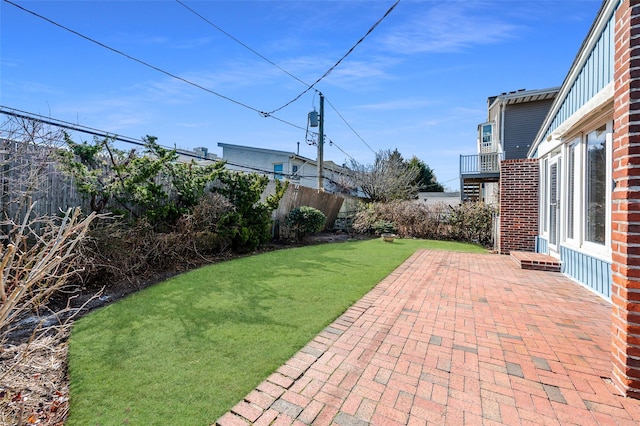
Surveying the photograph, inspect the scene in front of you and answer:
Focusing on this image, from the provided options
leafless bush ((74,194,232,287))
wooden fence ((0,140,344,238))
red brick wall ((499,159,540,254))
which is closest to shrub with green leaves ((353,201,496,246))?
red brick wall ((499,159,540,254))

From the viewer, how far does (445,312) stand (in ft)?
12.8

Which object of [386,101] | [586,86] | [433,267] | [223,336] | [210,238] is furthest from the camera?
[386,101]

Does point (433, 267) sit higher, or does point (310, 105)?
point (310, 105)

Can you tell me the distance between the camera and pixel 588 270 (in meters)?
4.82

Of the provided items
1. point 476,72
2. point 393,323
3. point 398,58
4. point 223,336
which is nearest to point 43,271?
point 223,336

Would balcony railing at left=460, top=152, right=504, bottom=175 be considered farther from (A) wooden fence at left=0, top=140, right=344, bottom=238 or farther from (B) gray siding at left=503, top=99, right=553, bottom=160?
(A) wooden fence at left=0, top=140, right=344, bottom=238

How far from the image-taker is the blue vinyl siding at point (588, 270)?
4245 millimetres

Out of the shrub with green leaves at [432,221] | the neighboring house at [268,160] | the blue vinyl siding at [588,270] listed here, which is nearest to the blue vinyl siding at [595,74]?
the blue vinyl siding at [588,270]

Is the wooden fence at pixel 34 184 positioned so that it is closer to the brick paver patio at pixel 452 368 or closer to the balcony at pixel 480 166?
the brick paver patio at pixel 452 368

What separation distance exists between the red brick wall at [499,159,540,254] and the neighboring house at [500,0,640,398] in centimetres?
2

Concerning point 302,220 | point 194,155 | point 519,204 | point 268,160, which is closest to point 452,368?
point 519,204

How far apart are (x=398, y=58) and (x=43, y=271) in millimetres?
9362

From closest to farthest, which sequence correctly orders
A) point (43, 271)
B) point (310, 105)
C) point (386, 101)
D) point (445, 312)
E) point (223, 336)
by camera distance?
point (43, 271) < point (223, 336) < point (445, 312) < point (386, 101) < point (310, 105)

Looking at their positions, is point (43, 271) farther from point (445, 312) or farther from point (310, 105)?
point (310, 105)
